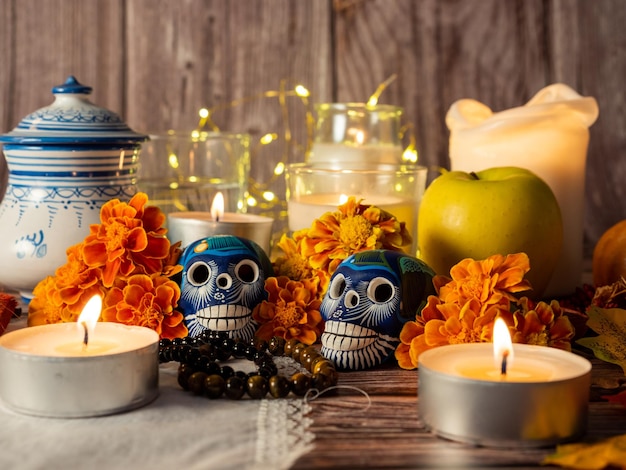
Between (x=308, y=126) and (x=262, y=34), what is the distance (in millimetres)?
157

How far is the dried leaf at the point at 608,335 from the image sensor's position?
25.3 inches

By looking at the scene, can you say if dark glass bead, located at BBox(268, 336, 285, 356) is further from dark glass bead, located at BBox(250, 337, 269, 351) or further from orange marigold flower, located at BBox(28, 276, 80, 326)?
orange marigold flower, located at BBox(28, 276, 80, 326)

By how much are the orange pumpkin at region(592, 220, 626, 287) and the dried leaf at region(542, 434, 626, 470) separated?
0.39 meters

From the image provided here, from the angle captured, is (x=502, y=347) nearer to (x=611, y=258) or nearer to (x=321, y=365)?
(x=321, y=365)

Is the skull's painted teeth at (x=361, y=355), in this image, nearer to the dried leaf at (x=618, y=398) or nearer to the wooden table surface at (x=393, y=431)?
the wooden table surface at (x=393, y=431)

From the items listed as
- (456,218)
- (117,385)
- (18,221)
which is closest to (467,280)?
(456,218)

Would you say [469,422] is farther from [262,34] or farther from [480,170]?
[262,34]

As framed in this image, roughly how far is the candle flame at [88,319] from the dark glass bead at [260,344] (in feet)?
0.45

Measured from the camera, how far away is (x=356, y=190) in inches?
33.2

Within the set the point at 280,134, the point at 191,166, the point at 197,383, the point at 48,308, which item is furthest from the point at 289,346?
the point at 280,134

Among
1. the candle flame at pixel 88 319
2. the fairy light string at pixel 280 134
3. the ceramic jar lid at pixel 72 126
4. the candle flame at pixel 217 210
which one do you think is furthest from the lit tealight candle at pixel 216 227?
the fairy light string at pixel 280 134

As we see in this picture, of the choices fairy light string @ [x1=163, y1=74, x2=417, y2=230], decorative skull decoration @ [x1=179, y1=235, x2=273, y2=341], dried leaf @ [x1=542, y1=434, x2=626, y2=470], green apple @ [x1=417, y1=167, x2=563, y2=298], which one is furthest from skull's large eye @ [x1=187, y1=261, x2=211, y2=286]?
fairy light string @ [x1=163, y1=74, x2=417, y2=230]

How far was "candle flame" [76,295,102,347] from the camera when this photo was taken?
57cm

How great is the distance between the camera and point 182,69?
129 centimetres
